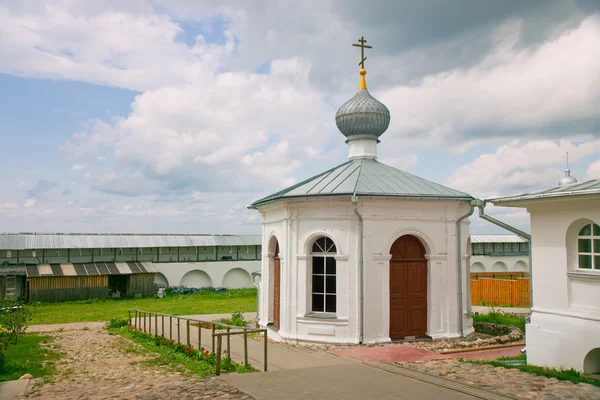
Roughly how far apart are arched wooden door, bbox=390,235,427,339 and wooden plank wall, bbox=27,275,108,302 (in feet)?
69.6

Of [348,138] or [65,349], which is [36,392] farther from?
[348,138]

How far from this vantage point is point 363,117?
15.9 m

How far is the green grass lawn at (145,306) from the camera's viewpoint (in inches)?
888

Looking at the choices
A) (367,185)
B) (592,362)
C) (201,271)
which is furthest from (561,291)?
(201,271)

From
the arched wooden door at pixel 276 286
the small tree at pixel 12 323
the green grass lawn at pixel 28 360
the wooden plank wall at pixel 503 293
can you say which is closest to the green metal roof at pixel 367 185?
the arched wooden door at pixel 276 286

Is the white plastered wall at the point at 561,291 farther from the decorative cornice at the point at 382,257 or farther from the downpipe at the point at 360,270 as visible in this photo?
the downpipe at the point at 360,270

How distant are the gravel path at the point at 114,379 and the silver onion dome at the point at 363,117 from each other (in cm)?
859

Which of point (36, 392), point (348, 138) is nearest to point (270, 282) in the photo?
point (348, 138)

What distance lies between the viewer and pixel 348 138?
16359 millimetres

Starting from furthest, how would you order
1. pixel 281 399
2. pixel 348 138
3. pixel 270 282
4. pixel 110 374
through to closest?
pixel 348 138, pixel 270 282, pixel 110 374, pixel 281 399

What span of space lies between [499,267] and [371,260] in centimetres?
3042

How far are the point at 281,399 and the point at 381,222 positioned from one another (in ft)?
21.6

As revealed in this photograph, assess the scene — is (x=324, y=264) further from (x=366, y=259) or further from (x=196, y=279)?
(x=196, y=279)

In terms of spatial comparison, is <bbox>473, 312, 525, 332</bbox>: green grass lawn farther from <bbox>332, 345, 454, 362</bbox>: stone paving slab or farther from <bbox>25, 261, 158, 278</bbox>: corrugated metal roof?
<bbox>25, 261, 158, 278</bbox>: corrugated metal roof
